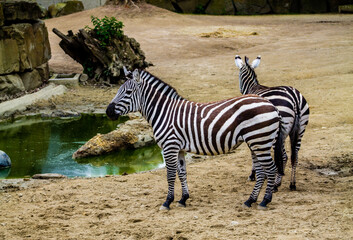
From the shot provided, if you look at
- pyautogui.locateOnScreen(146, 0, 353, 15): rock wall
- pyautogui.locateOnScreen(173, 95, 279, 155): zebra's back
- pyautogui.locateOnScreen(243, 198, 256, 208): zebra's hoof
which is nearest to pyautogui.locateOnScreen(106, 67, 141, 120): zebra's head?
pyautogui.locateOnScreen(173, 95, 279, 155): zebra's back

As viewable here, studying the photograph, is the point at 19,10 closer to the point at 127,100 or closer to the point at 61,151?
the point at 61,151

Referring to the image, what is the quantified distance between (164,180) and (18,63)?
737 centimetres

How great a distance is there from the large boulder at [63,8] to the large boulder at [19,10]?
1472 cm

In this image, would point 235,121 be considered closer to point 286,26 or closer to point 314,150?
point 314,150

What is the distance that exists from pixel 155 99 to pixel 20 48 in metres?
8.04

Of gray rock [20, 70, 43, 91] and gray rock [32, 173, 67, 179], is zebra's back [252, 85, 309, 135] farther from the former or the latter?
gray rock [20, 70, 43, 91]

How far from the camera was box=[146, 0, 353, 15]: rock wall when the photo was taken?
28688mm

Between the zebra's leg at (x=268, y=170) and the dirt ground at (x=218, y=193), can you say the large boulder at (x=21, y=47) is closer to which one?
the dirt ground at (x=218, y=193)

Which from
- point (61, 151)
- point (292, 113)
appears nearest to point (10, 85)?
point (61, 151)

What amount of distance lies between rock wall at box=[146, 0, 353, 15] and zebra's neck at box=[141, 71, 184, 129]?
23.6 metres

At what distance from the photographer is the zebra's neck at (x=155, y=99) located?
5789 mm

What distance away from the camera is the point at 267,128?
5.24 metres

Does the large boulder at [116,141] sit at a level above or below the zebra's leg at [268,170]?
below

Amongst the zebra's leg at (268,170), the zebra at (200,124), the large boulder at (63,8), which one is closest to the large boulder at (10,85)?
the zebra at (200,124)
